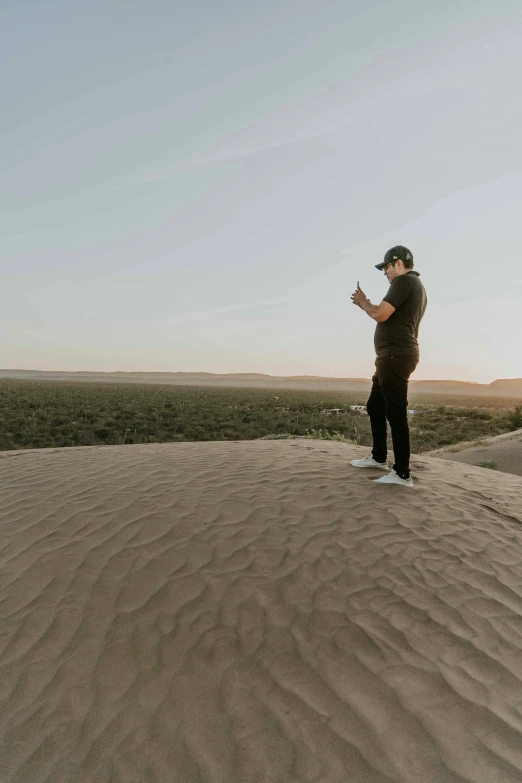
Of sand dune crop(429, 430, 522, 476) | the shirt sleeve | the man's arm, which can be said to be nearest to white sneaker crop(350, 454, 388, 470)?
the man's arm

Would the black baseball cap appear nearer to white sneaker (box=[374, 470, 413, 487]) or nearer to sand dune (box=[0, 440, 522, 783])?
white sneaker (box=[374, 470, 413, 487])

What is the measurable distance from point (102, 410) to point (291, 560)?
25.9 metres

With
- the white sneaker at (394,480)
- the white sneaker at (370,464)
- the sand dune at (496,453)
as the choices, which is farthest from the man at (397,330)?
the sand dune at (496,453)

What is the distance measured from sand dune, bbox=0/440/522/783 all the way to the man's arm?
1870 mm

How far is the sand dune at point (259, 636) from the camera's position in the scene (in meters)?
2.18

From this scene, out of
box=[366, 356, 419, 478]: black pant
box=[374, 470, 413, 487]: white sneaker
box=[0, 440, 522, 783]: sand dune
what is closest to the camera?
box=[0, 440, 522, 783]: sand dune

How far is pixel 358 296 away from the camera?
4824mm

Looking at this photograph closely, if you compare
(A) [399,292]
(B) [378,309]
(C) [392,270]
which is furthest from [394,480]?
(C) [392,270]

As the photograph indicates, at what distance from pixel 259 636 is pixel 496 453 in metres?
13.4

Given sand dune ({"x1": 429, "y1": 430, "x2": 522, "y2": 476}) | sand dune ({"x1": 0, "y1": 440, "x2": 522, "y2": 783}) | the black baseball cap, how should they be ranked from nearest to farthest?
sand dune ({"x1": 0, "y1": 440, "x2": 522, "y2": 783}) → the black baseball cap → sand dune ({"x1": 429, "y1": 430, "x2": 522, "y2": 476})

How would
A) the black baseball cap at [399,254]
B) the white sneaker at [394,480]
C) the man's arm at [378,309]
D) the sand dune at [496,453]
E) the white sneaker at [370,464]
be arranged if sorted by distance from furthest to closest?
the sand dune at [496,453] < the white sneaker at [370,464] < the white sneaker at [394,480] < the black baseball cap at [399,254] < the man's arm at [378,309]

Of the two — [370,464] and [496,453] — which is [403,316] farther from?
[496,453]

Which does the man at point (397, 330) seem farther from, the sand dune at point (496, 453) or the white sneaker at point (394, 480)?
the sand dune at point (496, 453)

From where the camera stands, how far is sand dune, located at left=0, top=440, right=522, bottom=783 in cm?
218
